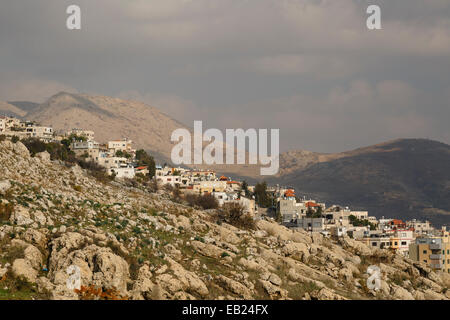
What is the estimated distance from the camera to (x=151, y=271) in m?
33.4

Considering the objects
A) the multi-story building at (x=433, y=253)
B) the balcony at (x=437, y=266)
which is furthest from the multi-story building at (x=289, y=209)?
the balcony at (x=437, y=266)

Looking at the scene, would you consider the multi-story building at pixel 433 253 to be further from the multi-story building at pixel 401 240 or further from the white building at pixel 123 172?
the white building at pixel 123 172

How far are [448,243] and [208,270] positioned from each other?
54.0m

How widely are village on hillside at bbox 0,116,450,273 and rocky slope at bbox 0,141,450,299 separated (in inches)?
777

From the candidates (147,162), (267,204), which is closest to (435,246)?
(267,204)

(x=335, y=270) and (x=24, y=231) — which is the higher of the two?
(x=24, y=231)

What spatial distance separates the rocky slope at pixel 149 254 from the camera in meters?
31.1

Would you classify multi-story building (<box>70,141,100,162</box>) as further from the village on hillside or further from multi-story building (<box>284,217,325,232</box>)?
multi-story building (<box>284,217,325,232</box>)

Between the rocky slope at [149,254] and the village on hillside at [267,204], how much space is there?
19.7 metres

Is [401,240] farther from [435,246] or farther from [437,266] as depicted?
[437,266]

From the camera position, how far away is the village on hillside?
79.4m

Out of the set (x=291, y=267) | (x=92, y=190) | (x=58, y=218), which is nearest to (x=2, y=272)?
(x=58, y=218)

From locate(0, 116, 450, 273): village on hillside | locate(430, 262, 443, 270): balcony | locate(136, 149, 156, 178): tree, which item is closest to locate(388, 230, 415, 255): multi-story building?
locate(0, 116, 450, 273): village on hillside

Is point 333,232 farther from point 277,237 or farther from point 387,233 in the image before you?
point 277,237
